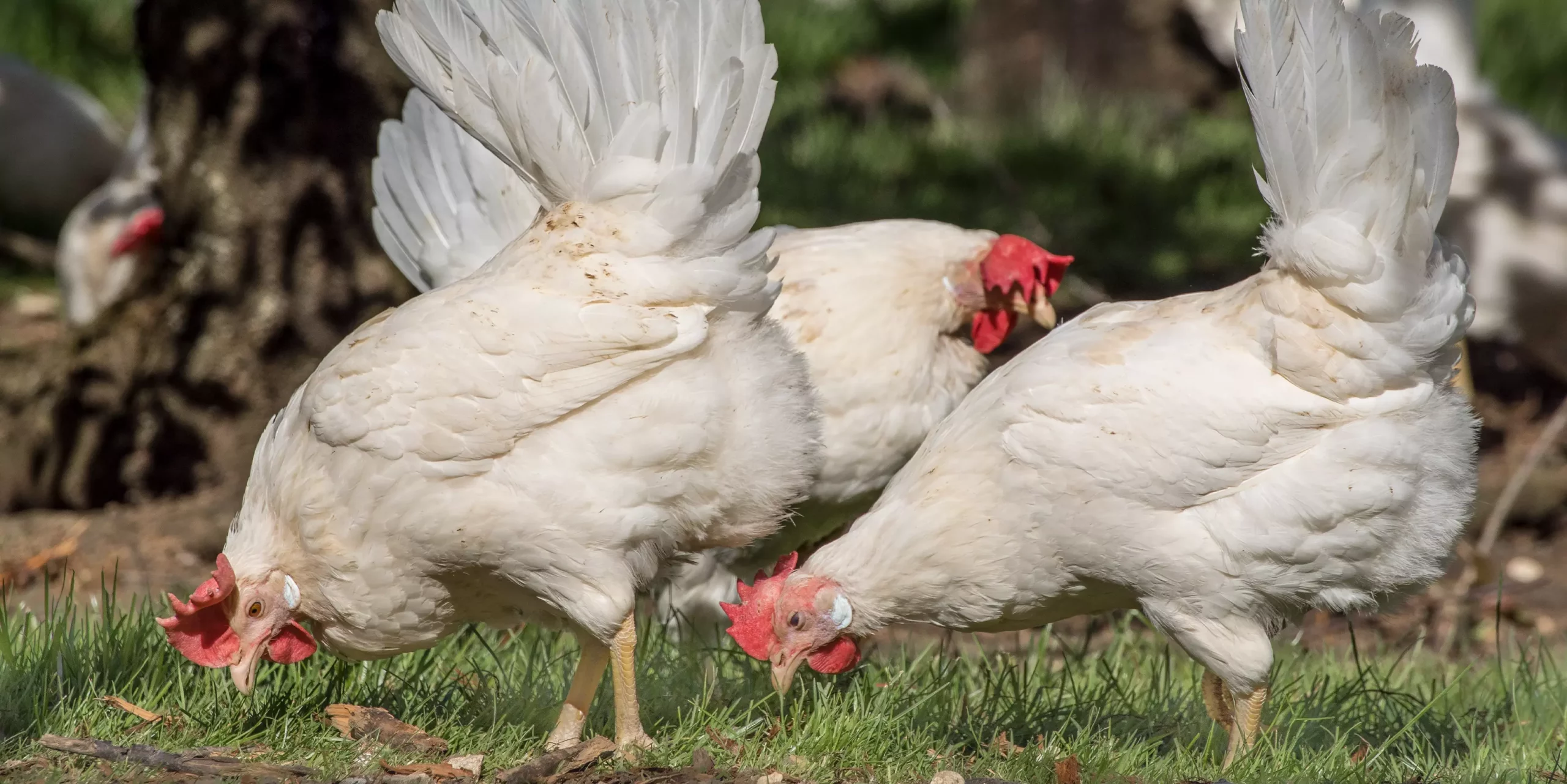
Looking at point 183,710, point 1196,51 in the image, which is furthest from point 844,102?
point 183,710

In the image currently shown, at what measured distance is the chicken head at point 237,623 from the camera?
345 cm

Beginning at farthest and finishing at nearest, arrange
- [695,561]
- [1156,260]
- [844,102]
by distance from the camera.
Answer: [844,102]
[1156,260]
[695,561]

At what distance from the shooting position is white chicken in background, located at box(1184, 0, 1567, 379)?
276 inches

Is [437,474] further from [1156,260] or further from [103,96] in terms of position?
[103,96]

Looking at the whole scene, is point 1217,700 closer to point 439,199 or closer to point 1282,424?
point 1282,424

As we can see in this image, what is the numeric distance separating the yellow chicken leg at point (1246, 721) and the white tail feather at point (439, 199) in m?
2.39

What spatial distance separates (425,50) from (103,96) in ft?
27.9

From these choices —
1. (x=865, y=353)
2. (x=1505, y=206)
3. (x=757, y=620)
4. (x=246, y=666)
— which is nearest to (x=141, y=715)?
(x=246, y=666)

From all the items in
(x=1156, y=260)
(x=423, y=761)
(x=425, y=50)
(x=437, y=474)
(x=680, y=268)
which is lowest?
(x=1156, y=260)

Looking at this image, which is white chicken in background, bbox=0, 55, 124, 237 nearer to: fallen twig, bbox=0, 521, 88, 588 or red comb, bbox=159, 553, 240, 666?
fallen twig, bbox=0, 521, 88, 588

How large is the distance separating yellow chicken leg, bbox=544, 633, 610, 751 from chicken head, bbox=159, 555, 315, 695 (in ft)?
2.26

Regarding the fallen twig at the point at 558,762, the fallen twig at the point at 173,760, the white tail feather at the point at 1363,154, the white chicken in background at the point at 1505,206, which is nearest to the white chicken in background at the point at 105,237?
the fallen twig at the point at 173,760

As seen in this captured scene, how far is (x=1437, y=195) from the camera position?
3.43m

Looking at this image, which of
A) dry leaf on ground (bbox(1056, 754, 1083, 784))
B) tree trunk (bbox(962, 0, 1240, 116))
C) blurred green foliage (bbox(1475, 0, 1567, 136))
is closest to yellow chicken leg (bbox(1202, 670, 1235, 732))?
dry leaf on ground (bbox(1056, 754, 1083, 784))
